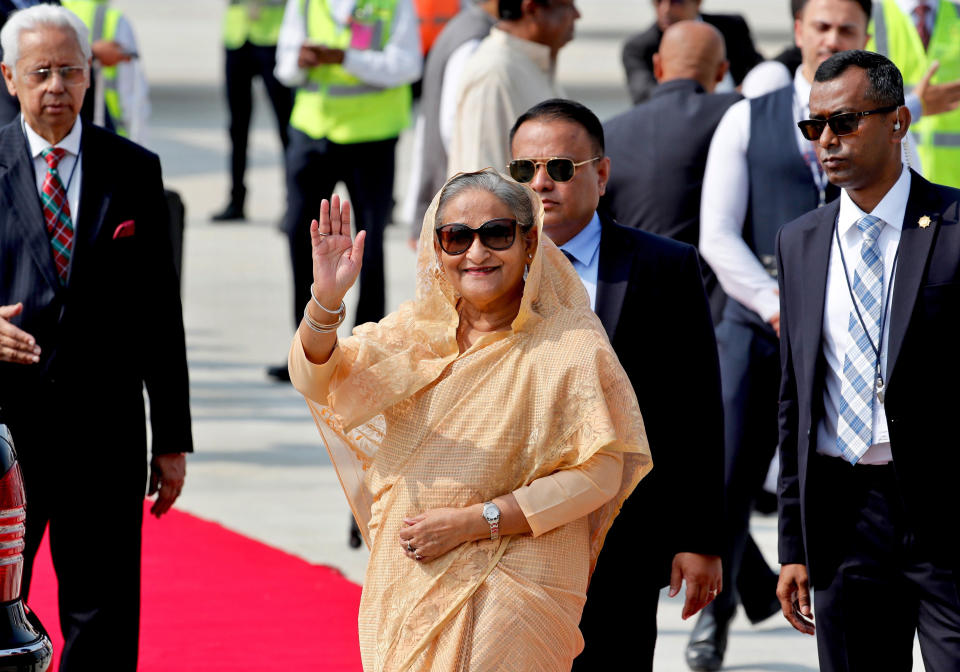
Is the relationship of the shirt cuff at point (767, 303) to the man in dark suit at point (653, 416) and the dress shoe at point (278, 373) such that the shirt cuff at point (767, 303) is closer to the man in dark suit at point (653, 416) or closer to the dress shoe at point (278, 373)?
the man in dark suit at point (653, 416)

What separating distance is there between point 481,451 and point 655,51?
526 cm

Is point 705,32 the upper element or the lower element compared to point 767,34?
upper

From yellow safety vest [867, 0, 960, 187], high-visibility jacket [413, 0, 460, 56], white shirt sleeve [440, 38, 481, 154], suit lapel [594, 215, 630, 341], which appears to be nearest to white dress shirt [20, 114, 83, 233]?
→ suit lapel [594, 215, 630, 341]

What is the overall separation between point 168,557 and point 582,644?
3.03m

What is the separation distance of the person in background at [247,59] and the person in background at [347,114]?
3826 mm

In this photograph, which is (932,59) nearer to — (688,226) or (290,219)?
(688,226)

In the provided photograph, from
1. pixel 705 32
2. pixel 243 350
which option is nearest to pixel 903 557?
pixel 705 32

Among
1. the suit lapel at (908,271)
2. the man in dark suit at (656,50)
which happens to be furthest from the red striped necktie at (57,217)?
the man in dark suit at (656,50)

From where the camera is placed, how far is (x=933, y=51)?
21.1 ft

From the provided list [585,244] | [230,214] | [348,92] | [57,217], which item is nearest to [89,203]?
[57,217]

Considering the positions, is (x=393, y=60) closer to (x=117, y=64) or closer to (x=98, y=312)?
(x=117, y=64)

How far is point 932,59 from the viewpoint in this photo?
6445 mm

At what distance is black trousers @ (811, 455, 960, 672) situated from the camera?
3.77 metres

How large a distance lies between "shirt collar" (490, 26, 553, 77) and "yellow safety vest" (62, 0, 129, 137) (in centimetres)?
254
